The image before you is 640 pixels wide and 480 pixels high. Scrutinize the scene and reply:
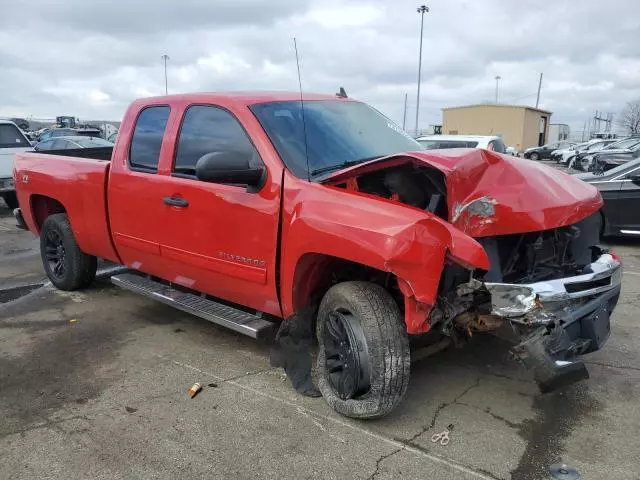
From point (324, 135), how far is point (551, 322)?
194 centimetres

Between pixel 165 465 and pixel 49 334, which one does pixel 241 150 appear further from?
pixel 49 334

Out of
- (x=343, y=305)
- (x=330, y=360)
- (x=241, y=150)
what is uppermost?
(x=241, y=150)

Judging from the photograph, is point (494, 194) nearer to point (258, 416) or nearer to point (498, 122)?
point (258, 416)

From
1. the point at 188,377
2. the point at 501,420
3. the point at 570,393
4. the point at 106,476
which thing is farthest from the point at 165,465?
the point at 570,393

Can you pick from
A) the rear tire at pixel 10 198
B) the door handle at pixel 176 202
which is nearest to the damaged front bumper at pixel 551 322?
the door handle at pixel 176 202

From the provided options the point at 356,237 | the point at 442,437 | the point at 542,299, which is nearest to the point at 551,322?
the point at 542,299

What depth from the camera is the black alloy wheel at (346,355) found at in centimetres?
330

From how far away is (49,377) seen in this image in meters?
4.09

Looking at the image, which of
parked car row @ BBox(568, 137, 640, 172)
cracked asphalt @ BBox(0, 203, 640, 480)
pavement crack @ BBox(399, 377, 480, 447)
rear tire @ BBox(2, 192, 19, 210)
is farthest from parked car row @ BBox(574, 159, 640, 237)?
parked car row @ BBox(568, 137, 640, 172)

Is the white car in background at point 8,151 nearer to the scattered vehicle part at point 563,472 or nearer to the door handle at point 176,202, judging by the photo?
the door handle at point 176,202

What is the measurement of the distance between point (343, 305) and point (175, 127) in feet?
6.70

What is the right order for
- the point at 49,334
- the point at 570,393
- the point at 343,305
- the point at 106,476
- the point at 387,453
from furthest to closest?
the point at 49,334 → the point at 570,393 → the point at 343,305 → the point at 387,453 → the point at 106,476

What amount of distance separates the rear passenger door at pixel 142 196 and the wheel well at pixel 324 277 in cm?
139

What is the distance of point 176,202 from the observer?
4301 millimetres
